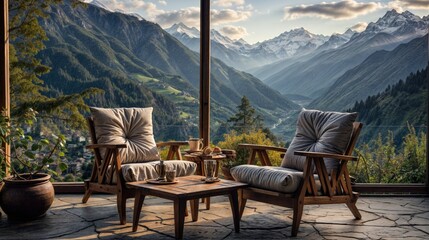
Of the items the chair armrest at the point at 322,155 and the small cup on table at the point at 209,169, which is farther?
the small cup on table at the point at 209,169

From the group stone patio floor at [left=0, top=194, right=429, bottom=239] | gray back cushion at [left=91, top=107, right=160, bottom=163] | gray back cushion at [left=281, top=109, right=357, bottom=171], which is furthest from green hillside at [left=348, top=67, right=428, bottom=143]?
gray back cushion at [left=91, top=107, right=160, bottom=163]

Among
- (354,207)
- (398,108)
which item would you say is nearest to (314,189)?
(354,207)

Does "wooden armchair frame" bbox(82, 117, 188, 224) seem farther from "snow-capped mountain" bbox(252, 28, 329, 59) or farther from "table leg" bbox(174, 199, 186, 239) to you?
"snow-capped mountain" bbox(252, 28, 329, 59)

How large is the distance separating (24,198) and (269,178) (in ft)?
6.59

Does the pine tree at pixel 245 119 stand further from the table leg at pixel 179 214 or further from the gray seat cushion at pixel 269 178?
the table leg at pixel 179 214

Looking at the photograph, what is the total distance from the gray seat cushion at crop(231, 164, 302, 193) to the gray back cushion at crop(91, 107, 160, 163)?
0.93 meters

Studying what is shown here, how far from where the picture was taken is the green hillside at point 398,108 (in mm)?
5965

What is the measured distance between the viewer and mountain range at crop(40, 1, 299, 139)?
568 centimetres

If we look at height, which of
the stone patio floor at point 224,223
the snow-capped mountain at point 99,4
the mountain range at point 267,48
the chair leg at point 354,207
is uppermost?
the snow-capped mountain at point 99,4

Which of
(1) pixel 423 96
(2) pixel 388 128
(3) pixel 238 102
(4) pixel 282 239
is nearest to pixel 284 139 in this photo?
(3) pixel 238 102

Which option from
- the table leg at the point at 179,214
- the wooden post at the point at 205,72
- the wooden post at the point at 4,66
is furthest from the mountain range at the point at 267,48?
the table leg at the point at 179,214

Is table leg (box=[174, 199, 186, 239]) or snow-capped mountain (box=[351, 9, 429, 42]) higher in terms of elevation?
snow-capped mountain (box=[351, 9, 429, 42])

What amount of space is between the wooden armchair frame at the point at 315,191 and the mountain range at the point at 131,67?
2078 millimetres

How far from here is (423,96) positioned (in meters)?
5.96
